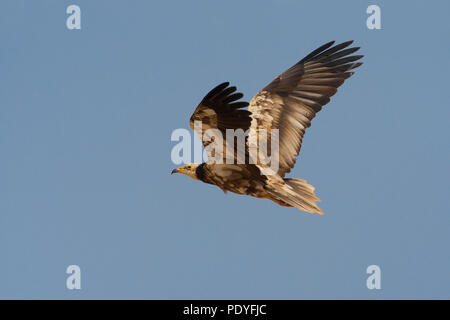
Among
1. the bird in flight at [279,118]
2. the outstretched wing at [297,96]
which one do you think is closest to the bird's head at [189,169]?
the bird in flight at [279,118]

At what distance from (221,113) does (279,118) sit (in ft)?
7.94

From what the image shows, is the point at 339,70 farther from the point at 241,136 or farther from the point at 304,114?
the point at 241,136

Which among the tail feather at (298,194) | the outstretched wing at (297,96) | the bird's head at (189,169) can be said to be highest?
the outstretched wing at (297,96)

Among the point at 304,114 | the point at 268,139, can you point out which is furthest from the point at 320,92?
the point at 268,139

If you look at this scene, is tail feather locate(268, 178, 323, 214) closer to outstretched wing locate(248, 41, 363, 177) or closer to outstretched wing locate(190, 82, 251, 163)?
outstretched wing locate(248, 41, 363, 177)

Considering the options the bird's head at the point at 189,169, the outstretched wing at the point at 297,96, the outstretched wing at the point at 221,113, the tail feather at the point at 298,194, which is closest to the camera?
the outstretched wing at the point at 221,113

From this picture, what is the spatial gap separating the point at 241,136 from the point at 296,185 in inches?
64.1

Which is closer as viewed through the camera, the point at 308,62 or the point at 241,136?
the point at 241,136

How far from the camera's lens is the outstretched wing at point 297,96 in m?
9.80

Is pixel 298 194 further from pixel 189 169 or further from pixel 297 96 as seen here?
pixel 297 96

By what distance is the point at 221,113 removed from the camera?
25.2 feet

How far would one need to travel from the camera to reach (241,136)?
7.99m

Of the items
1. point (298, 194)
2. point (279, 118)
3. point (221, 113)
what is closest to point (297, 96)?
point (279, 118)

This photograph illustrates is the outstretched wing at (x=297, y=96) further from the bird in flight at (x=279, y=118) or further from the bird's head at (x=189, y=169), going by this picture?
the bird's head at (x=189, y=169)
